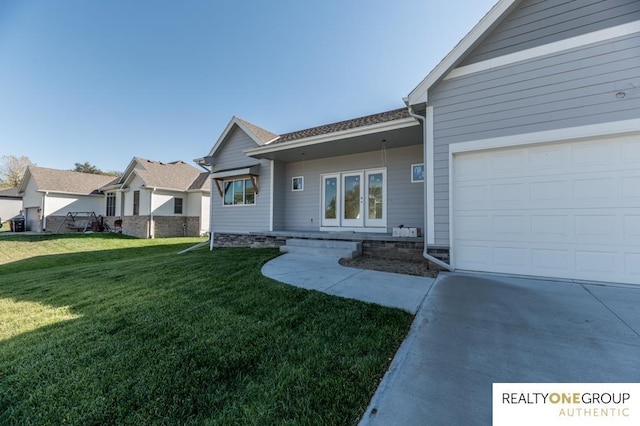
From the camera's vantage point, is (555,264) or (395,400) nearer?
(395,400)

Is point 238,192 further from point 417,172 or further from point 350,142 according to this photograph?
point 417,172

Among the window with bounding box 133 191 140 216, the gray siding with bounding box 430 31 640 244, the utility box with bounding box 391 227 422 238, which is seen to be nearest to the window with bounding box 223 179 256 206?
the utility box with bounding box 391 227 422 238

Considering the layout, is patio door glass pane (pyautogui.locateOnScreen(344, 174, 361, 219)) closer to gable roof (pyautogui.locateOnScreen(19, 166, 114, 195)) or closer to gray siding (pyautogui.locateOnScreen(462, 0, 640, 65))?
gray siding (pyautogui.locateOnScreen(462, 0, 640, 65))

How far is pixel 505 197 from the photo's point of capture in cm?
497

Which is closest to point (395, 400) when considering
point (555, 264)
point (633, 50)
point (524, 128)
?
point (555, 264)

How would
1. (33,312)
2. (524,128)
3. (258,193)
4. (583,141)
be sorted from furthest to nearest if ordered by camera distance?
(258,193), (524,128), (583,141), (33,312)

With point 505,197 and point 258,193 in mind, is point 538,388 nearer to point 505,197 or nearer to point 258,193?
point 505,197

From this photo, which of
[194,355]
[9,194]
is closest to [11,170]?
[9,194]

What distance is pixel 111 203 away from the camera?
816 inches

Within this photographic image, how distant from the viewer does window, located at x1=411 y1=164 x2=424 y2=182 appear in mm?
7703

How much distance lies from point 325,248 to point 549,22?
660 centimetres

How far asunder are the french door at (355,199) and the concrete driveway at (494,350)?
15.6 ft

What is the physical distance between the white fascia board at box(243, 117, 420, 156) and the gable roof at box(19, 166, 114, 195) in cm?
1956

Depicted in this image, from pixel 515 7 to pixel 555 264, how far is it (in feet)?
15.9
